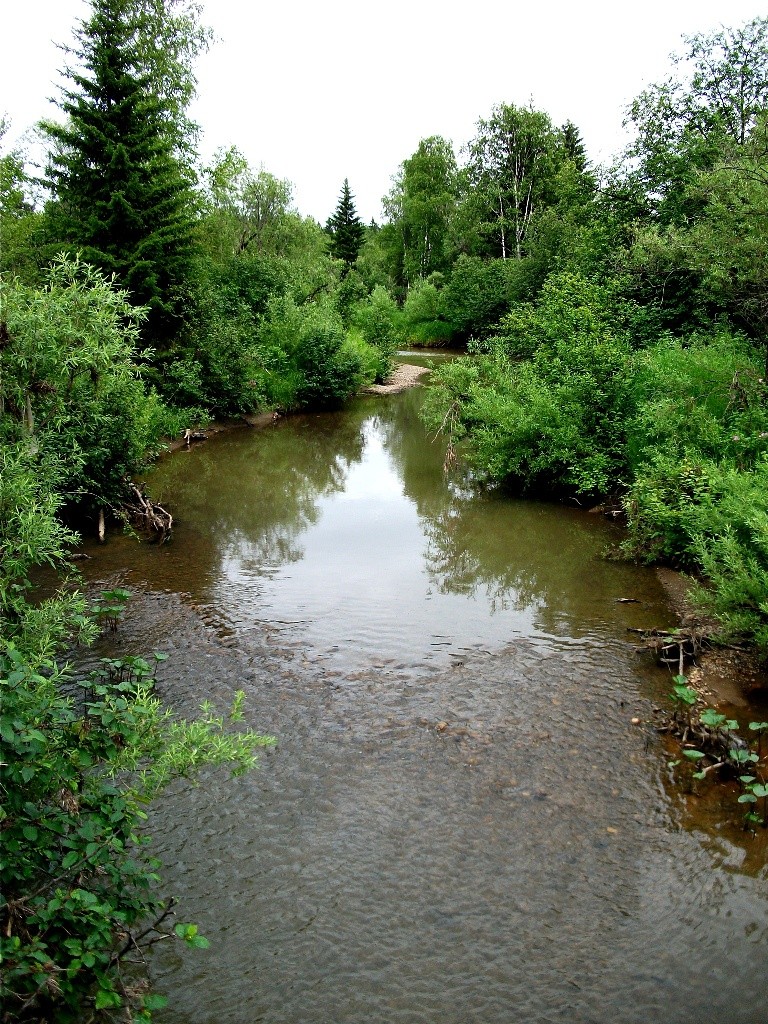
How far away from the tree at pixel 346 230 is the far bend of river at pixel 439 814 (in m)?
55.1

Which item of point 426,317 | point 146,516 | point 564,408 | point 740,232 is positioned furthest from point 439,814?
point 426,317

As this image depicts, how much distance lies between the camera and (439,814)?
620 centimetres

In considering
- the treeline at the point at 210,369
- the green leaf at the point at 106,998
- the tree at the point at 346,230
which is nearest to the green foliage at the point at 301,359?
the treeline at the point at 210,369

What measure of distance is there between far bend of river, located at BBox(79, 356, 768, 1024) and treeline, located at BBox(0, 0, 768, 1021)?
0.67m

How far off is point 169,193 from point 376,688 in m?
16.9

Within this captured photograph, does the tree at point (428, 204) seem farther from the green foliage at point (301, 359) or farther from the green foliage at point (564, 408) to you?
the green foliage at point (564, 408)

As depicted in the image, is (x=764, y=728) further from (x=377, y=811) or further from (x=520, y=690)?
(x=377, y=811)

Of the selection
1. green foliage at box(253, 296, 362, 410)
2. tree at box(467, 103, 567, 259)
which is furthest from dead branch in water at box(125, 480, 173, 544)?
tree at box(467, 103, 567, 259)

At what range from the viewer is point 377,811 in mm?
6227

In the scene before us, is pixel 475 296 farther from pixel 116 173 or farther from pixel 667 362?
pixel 667 362

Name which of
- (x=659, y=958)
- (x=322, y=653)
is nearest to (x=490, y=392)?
(x=322, y=653)

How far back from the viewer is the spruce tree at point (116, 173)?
18656mm

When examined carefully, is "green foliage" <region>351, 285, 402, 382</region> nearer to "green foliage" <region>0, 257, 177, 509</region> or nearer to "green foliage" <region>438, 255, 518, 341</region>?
"green foliage" <region>438, 255, 518, 341</region>

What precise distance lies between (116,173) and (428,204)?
39268 mm
